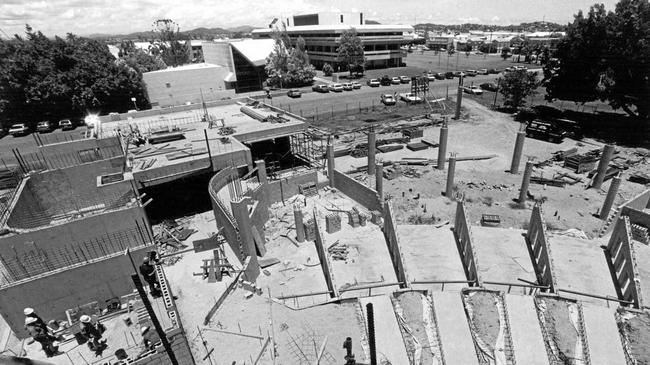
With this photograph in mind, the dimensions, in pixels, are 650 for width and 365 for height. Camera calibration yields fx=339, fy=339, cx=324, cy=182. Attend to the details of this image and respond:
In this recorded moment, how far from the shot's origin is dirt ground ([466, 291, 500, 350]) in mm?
15408

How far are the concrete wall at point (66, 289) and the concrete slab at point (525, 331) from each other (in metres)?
17.2

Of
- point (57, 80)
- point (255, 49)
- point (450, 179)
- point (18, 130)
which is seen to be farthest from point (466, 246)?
point (255, 49)

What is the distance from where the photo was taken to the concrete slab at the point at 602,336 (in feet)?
48.2

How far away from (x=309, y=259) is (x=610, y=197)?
20390 mm

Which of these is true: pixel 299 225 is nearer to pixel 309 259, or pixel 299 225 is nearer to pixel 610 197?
pixel 309 259

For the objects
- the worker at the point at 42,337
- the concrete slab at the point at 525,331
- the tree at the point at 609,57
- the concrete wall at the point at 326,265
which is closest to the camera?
the worker at the point at 42,337

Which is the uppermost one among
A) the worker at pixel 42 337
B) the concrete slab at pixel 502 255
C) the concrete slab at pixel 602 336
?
the worker at pixel 42 337

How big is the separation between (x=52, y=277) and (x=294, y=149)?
22533 mm

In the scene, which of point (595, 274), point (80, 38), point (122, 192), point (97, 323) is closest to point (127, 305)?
point (97, 323)

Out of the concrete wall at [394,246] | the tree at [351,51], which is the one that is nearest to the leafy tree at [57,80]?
the concrete wall at [394,246]

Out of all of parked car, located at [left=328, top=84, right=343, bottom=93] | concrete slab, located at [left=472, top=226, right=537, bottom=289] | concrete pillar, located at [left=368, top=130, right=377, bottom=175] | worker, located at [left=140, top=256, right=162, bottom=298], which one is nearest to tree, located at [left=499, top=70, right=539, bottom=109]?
parked car, located at [left=328, top=84, right=343, bottom=93]

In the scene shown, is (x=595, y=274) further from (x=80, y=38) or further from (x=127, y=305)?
(x=80, y=38)

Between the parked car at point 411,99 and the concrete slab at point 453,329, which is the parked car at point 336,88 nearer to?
the parked car at point 411,99

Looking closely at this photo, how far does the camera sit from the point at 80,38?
152ft
